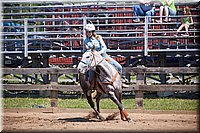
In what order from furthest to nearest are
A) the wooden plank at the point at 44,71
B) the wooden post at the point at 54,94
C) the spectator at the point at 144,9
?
the spectator at the point at 144,9 < the wooden plank at the point at 44,71 < the wooden post at the point at 54,94

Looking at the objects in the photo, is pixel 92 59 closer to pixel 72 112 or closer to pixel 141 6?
pixel 72 112

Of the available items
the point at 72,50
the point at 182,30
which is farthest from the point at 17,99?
the point at 182,30

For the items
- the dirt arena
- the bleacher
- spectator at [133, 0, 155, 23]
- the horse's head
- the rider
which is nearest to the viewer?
the dirt arena

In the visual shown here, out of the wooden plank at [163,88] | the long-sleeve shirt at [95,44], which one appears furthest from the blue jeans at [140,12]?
the long-sleeve shirt at [95,44]

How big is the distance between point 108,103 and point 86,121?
3689 mm

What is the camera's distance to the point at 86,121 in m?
12.1

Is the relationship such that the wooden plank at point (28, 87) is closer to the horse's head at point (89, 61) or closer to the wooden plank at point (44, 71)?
the wooden plank at point (44, 71)

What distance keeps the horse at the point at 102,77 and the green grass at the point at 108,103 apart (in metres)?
2.51

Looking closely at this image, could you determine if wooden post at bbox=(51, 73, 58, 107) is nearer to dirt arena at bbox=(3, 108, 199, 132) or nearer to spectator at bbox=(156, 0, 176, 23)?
dirt arena at bbox=(3, 108, 199, 132)

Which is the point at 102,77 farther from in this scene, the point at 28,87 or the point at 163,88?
the point at 28,87

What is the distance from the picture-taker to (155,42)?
18828mm

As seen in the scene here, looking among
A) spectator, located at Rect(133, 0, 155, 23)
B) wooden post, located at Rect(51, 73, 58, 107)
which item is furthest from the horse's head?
spectator, located at Rect(133, 0, 155, 23)

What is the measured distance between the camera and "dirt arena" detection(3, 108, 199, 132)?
35.6 feet

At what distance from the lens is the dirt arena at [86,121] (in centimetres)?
1086
